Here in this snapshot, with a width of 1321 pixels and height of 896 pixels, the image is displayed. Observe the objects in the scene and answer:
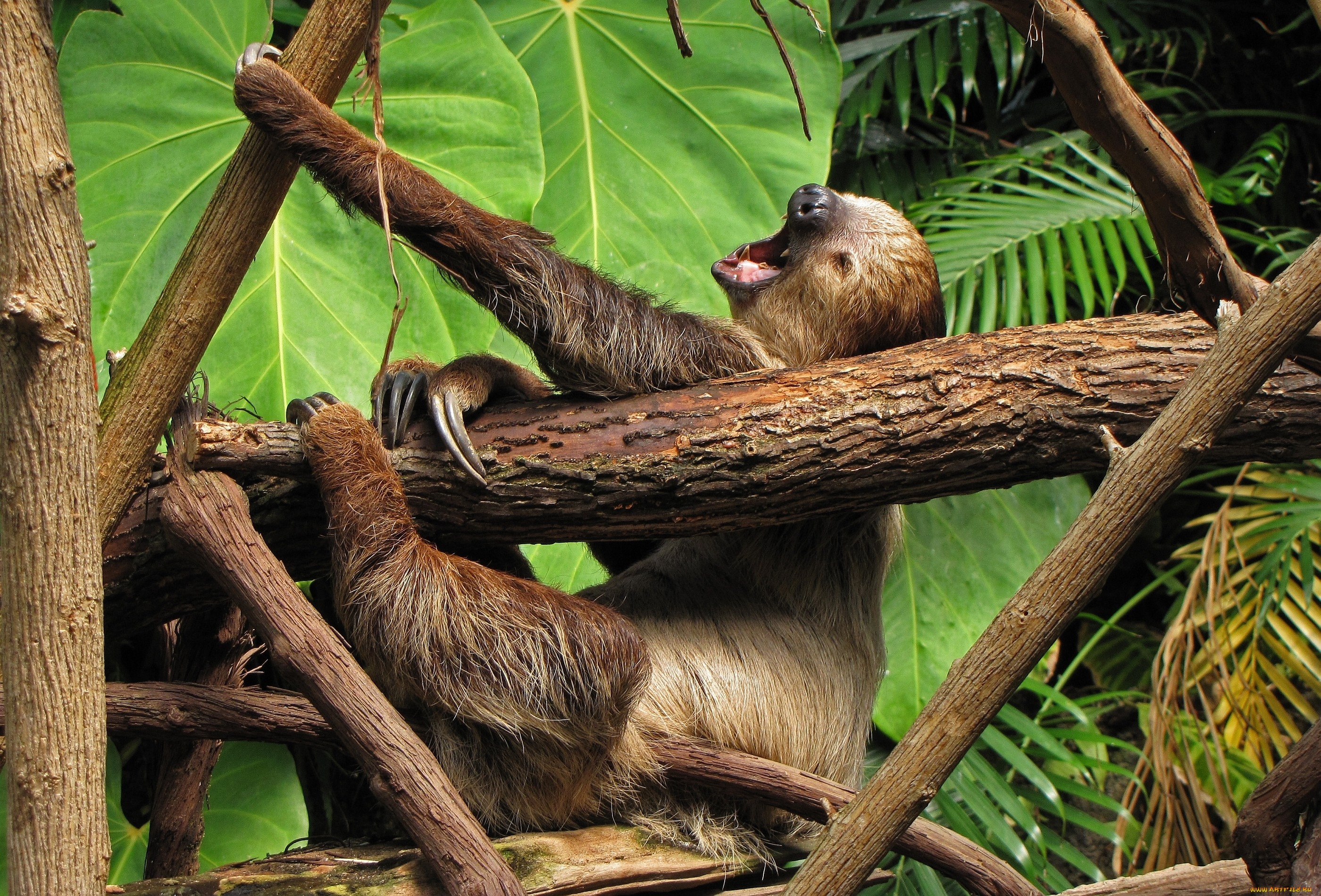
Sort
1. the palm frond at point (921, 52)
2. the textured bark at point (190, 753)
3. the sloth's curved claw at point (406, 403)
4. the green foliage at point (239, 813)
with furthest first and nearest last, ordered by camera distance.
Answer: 1. the palm frond at point (921, 52)
2. the green foliage at point (239, 813)
3. the textured bark at point (190, 753)
4. the sloth's curved claw at point (406, 403)

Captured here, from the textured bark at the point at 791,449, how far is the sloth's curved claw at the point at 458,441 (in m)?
0.03

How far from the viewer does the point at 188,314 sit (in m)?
1.91

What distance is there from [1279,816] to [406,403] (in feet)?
5.84

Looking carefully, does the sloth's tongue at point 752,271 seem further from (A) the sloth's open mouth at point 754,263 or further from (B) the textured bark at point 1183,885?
(B) the textured bark at point 1183,885

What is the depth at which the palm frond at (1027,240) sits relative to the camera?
3.84m

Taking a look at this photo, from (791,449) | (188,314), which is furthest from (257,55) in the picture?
(791,449)

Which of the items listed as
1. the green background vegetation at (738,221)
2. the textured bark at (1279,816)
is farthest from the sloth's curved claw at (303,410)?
the textured bark at (1279,816)

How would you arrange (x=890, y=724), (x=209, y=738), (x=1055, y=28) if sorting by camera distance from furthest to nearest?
(x=890, y=724) < (x=209, y=738) < (x=1055, y=28)

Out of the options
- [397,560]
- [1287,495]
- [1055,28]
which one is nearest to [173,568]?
[397,560]

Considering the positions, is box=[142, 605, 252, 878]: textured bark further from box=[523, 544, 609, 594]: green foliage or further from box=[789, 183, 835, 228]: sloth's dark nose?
box=[789, 183, 835, 228]: sloth's dark nose

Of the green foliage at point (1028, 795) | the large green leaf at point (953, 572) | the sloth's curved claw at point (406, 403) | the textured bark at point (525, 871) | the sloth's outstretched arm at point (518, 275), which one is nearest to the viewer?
the textured bark at point (525, 871)

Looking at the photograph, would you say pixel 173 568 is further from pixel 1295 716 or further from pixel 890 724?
pixel 1295 716

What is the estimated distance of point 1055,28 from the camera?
1705mm

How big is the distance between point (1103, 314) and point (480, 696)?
4.20 metres
